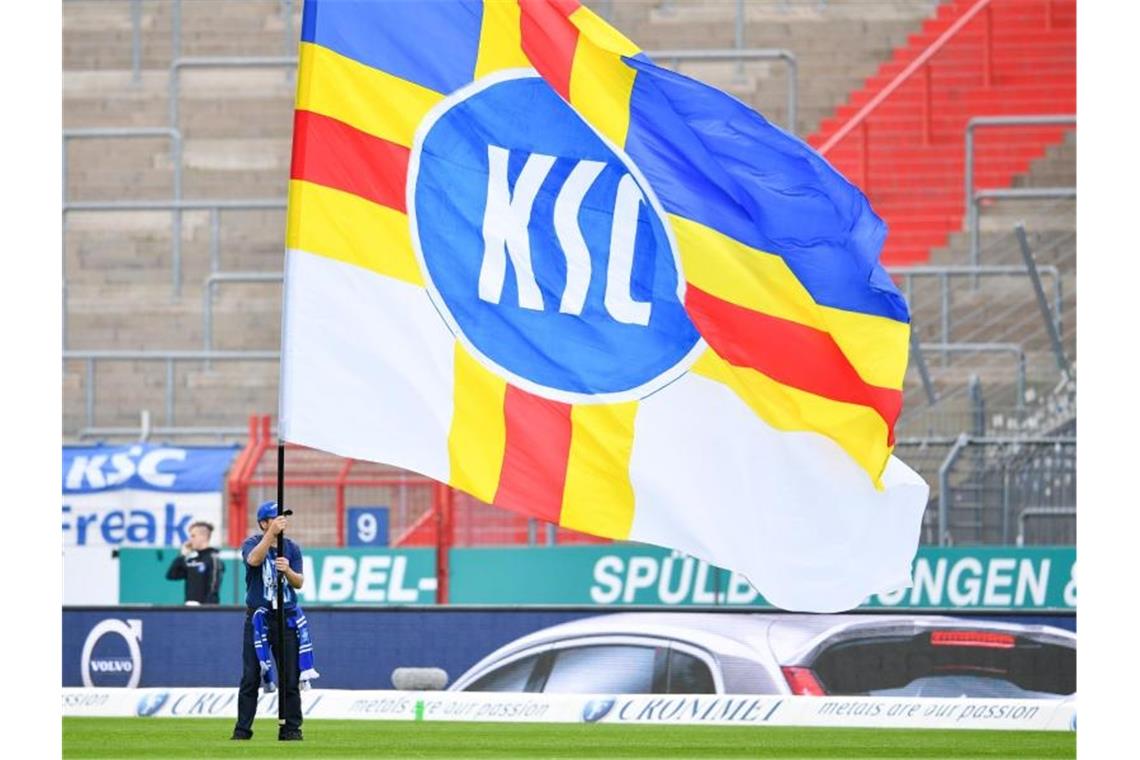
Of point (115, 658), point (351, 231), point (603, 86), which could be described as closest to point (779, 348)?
point (603, 86)

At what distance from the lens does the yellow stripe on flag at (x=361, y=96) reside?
12.2 meters

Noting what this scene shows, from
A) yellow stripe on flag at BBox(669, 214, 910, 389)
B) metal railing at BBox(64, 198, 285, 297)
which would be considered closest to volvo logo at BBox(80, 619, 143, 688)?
yellow stripe on flag at BBox(669, 214, 910, 389)

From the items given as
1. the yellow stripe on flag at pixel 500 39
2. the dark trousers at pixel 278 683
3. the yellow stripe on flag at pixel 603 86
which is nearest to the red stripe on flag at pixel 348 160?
the yellow stripe on flag at pixel 500 39

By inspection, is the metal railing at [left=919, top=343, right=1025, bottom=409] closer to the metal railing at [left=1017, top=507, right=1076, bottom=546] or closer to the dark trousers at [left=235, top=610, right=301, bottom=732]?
the metal railing at [left=1017, top=507, right=1076, bottom=546]

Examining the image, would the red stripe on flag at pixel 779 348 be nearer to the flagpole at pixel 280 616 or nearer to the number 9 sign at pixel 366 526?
the flagpole at pixel 280 616

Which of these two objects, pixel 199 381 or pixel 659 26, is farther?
pixel 659 26

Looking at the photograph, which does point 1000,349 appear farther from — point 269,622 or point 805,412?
point 805,412

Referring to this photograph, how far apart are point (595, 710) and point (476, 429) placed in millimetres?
5605

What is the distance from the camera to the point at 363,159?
12.3m

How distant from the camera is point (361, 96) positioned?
12281 millimetres

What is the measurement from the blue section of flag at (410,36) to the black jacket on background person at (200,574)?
9.19 meters

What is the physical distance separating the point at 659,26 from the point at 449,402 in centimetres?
1931
